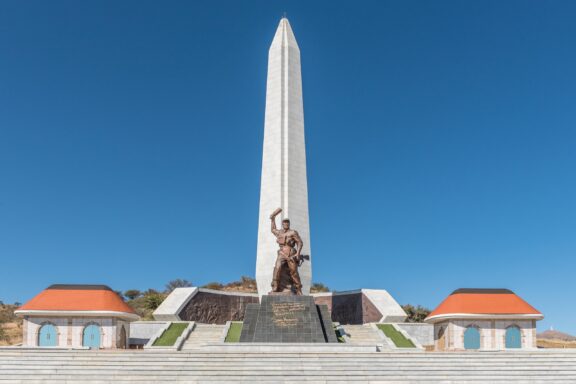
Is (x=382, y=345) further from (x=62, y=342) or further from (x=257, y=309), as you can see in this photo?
(x=62, y=342)

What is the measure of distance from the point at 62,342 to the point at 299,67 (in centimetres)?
1614

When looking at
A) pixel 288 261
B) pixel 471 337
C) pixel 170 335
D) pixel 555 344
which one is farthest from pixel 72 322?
pixel 555 344

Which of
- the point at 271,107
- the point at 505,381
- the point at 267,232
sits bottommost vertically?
the point at 505,381

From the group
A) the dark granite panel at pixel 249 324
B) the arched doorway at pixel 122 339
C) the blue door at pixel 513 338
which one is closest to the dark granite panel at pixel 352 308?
the blue door at pixel 513 338

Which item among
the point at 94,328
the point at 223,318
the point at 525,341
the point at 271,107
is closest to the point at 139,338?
the point at 94,328

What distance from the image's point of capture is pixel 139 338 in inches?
966

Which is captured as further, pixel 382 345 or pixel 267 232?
pixel 267 232

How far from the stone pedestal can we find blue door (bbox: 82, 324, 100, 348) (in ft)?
18.5

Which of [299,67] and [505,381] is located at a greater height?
[299,67]

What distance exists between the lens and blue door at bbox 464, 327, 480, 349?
74.0ft

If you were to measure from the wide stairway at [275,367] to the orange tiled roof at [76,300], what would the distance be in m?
5.85

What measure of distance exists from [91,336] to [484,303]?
45.0ft

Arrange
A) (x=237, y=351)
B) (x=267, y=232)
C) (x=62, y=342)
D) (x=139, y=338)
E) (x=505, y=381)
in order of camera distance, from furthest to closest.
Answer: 1. (x=267, y=232)
2. (x=139, y=338)
3. (x=62, y=342)
4. (x=237, y=351)
5. (x=505, y=381)

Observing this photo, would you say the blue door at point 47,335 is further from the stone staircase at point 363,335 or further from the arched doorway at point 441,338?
the arched doorway at point 441,338
